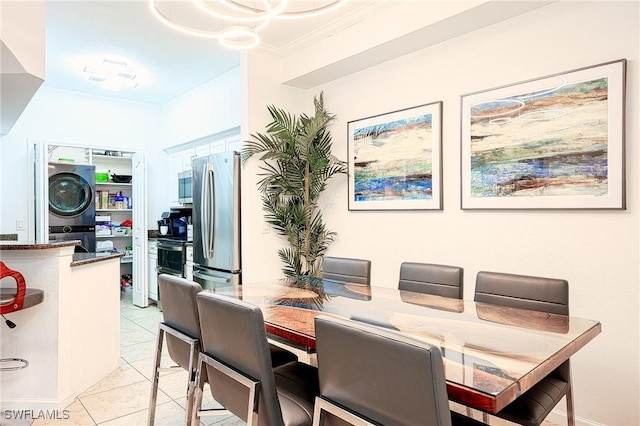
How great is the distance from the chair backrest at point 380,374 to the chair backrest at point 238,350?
0.79 ft

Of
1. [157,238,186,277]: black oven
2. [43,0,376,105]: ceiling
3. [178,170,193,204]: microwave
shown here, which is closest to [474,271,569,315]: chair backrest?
[43,0,376,105]: ceiling

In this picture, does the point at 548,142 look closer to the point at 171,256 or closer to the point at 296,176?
the point at 296,176

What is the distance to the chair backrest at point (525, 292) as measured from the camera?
6.42ft

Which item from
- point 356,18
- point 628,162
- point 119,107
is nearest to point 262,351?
point 628,162

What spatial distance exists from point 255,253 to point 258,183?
69cm

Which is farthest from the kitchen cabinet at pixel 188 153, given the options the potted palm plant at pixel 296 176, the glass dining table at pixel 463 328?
the glass dining table at pixel 463 328

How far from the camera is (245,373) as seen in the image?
151 cm

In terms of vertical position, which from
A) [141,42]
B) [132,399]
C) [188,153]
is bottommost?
[132,399]

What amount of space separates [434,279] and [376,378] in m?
1.45

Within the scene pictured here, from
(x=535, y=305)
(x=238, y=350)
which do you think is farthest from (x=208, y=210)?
(x=535, y=305)

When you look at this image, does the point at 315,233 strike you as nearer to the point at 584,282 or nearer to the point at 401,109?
the point at 401,109

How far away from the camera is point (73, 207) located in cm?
527

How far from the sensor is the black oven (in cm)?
496

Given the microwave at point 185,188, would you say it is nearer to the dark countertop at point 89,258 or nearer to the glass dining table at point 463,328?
the dark countertop at point 89,258
